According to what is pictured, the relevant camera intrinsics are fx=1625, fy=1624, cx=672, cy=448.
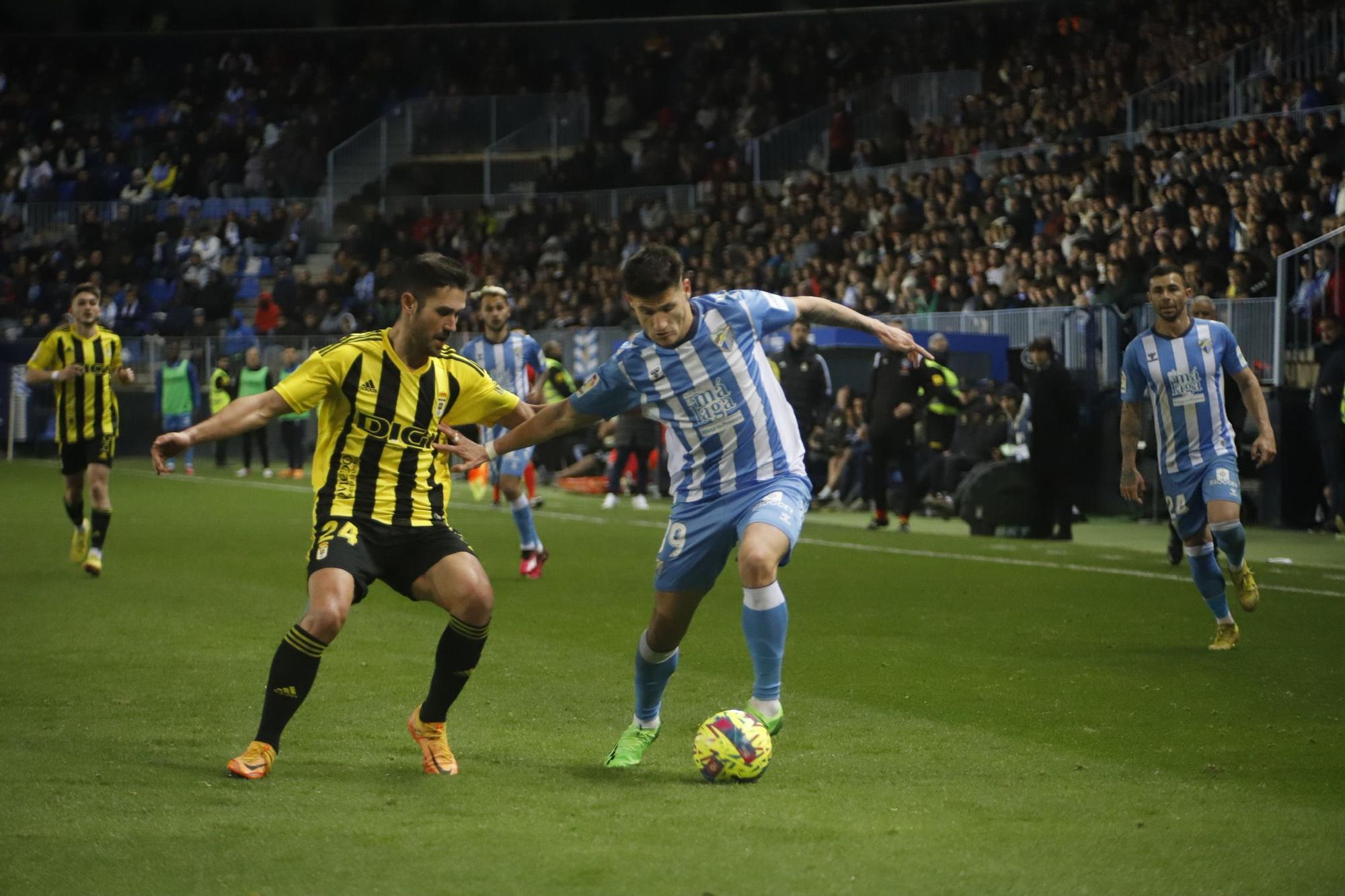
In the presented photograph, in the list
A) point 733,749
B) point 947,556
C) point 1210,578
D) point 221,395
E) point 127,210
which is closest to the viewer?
point 733,749

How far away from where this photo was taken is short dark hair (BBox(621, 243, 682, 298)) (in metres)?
5.49

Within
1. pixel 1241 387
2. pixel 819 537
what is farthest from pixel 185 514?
pixel 1241 387

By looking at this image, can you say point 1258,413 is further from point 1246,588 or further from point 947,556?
point 947,556

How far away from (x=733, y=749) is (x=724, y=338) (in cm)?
144

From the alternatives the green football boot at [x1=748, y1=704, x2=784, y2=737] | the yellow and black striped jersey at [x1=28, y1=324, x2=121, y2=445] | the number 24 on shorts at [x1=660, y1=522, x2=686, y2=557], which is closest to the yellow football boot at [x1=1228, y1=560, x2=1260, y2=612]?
the green football boot at [x1=748, y1=704, x2=784, y2=737]

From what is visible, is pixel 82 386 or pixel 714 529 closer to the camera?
pixel 714 529

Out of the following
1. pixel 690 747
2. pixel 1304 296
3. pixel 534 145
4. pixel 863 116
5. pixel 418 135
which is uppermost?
pixel 418 135

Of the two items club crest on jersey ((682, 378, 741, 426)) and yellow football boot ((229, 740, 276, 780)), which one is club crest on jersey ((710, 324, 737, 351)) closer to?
club crest on jersey ((682, 378, 741, 426))

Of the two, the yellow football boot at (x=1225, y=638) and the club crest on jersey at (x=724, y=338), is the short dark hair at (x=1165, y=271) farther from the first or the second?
the club crest on jersey at (x=724, y=338)

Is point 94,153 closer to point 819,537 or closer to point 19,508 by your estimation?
point 19,508

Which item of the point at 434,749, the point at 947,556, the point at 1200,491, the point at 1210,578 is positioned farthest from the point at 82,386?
the point at 1210,578

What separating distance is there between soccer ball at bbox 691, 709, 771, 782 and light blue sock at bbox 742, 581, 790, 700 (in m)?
0.18

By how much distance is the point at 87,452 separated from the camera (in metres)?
12.2

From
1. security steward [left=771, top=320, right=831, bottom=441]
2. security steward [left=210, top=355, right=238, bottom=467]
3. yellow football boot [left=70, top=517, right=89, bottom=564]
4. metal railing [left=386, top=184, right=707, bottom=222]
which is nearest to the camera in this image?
yellow football boot [left=70, top=517, right=89, bottom=564]
